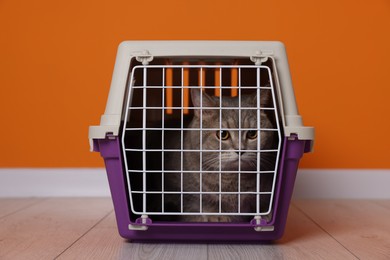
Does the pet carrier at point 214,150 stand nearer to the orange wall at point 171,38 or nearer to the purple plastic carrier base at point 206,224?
the purple plastic carrier base at point 206,224

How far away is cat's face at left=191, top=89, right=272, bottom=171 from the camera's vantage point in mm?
1270

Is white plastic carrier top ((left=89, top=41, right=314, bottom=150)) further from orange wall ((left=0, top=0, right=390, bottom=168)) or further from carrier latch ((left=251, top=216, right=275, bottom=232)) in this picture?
orange wall ((left=0, top=0, right=390, bottom=168))

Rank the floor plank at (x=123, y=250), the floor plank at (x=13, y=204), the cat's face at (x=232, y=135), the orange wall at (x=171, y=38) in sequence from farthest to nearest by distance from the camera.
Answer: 1. the orange wall at (x=171, y=38)
2. the floor plank at (x=13, y=204)
3. the cat's face at (x=232, y=135)
4. the floor plank at (x=123, y=250)

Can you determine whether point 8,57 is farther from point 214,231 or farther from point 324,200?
point 324,200

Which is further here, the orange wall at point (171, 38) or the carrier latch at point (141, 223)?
the orange wall at point (171, 38)

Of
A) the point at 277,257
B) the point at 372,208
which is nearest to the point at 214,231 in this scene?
the point at 277,257

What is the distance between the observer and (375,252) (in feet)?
3.84

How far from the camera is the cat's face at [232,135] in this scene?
127 cm

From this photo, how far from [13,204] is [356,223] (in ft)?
4.49

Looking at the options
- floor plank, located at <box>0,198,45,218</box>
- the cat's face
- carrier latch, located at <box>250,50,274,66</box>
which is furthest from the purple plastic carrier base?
floor plank, located at <box>0,198,45,218</box>

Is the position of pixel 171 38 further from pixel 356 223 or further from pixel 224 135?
pixel 356 223

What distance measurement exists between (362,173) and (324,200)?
22 cm

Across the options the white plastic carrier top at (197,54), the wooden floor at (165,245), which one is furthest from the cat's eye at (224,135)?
the wooden floor at (165,245)

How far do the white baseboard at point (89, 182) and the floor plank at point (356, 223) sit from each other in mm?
101
